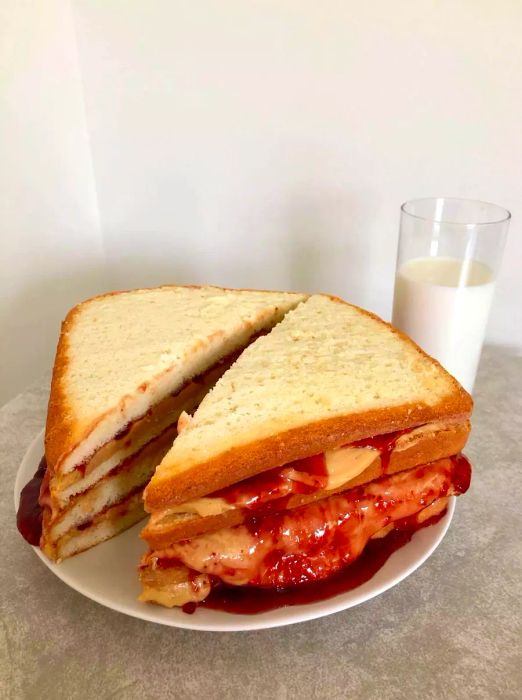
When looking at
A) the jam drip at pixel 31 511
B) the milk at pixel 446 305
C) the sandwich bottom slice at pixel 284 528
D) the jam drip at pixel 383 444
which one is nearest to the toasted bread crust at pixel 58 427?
the jam drip at pixel 31 511

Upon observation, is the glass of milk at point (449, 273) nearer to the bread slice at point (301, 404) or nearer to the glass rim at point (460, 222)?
the glass rim at point (460, 222)

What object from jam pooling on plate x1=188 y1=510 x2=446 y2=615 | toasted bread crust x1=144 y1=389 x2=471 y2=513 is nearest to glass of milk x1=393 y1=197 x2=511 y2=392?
toasted bread crust x1=144 y1=389 x2=471 y2=513

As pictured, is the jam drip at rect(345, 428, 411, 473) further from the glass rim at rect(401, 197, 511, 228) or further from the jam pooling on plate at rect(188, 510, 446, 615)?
the glass rim at rect(401, 197, 511, 228)

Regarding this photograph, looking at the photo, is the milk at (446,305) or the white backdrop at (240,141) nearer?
the milk at (446,305)

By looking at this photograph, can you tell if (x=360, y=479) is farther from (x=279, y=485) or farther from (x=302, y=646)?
(x=302, y=646)

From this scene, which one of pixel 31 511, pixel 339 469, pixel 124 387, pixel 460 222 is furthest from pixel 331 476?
pixel 460 222

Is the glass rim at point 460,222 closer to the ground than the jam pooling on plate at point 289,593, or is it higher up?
higher up

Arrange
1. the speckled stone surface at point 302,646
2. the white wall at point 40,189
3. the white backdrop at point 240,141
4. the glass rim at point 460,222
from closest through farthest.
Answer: the speckled stone surface at point 302,646, the glass rim at point 460,222, the white backdrop at point 240,141, the white wall at point 40,189
